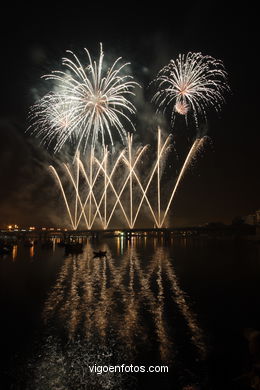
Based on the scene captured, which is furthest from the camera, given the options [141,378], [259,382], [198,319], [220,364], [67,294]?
[67,294]

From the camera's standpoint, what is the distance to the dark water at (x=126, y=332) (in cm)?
1438

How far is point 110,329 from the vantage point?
21.1 metres

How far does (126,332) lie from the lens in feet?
67.1

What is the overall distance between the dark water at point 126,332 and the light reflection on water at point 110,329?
1.9 inches

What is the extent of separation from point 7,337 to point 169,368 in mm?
11104

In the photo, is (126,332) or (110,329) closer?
(126,332)

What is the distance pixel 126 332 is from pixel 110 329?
4.35 ft

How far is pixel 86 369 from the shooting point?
15.3 meters

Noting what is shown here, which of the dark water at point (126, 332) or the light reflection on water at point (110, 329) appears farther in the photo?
the light reflection on water at point (110, 329)

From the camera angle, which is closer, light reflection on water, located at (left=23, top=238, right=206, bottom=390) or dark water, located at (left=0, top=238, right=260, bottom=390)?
dark water, located at (left=0, top=238, right=260, bottom=390)

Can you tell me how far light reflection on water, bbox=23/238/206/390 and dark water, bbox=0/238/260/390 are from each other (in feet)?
0.16

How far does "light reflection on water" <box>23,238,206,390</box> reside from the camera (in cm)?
1542

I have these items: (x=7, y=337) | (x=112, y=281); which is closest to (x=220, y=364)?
(x=7, y=337)

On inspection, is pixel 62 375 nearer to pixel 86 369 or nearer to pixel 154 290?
pixel 86 369
